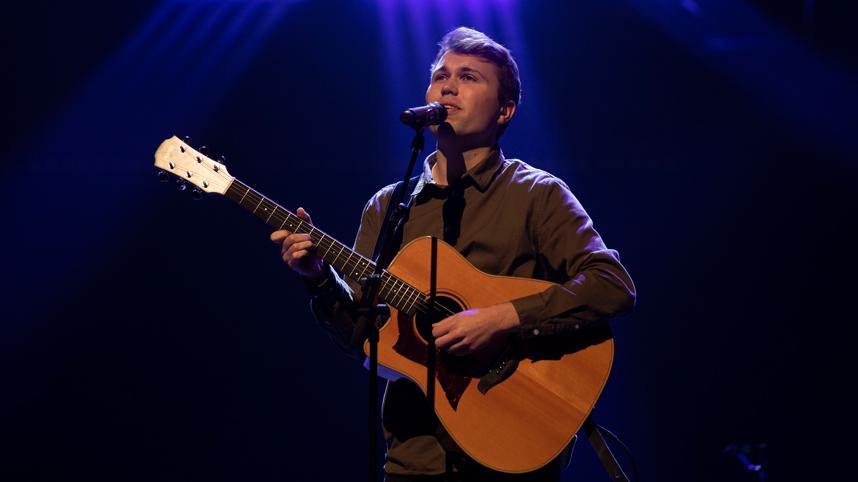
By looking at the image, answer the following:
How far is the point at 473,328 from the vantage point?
2494 millimetres

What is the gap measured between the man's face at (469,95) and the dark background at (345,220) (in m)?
2.65

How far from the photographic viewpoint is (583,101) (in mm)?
5789

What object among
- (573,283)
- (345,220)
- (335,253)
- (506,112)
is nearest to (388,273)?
(335,253)

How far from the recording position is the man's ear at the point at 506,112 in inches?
125

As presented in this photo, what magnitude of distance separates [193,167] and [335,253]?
680mm

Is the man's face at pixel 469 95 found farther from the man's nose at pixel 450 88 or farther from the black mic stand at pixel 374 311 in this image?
the black mic stand at pixel 374 311

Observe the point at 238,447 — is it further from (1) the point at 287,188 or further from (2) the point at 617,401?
(2) the point at 617,401

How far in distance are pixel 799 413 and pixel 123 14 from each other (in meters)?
6.24

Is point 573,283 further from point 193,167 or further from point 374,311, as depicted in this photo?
point 193,167

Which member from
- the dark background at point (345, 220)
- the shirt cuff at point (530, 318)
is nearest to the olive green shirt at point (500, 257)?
the shirt cuff at point (530, 318)

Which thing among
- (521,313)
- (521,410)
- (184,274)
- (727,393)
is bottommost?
(184,274)

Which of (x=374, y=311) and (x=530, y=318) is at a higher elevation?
(x=530, y=318)

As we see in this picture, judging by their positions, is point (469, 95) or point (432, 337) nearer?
point (432, 337)

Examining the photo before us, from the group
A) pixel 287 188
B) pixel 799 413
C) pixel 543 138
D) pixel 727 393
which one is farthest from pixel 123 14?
pixel 799 413
